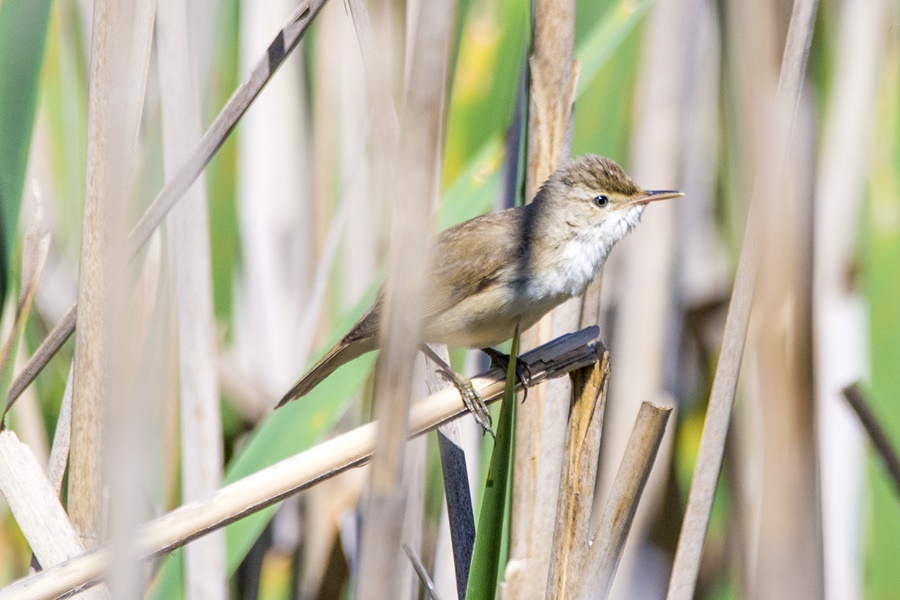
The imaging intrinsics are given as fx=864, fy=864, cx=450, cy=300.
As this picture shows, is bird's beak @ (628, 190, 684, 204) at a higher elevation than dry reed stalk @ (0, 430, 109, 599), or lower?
higher

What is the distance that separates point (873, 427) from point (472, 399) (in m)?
0.64

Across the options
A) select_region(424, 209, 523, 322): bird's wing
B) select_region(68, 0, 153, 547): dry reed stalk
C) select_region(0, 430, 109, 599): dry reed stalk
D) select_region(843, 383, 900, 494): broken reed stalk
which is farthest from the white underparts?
select_region(0, 430, 109, 599): dry reed stalk

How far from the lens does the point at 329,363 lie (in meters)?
1.65

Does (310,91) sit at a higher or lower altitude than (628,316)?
higher

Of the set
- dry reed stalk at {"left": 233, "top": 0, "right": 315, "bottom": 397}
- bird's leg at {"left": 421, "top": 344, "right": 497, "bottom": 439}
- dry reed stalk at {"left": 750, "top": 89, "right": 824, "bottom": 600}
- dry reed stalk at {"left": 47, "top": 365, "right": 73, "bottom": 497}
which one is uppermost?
dry reed stalk at {"left": 233, "top": 0, "right": 315, "bottom": 397}

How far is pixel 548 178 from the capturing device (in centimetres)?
161

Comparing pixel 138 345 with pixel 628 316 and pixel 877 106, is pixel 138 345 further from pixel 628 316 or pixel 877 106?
pixel 877 106

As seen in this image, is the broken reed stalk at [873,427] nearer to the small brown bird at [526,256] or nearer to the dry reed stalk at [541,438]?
the dry reed stalk at [541,438]

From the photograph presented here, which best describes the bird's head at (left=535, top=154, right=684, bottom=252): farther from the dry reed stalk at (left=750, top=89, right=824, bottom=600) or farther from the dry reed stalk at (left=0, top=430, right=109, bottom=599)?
the dry reed stalk at (left=0, top=430, right=109, bottom=599)

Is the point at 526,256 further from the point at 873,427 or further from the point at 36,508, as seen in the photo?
the point at 36,508

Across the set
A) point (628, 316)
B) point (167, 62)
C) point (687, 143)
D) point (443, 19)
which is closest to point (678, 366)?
point (628, 316)

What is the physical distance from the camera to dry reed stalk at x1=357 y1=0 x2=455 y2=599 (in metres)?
0.81

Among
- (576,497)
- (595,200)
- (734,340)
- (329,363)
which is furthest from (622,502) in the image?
(595,200)

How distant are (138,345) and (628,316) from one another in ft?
3.34
